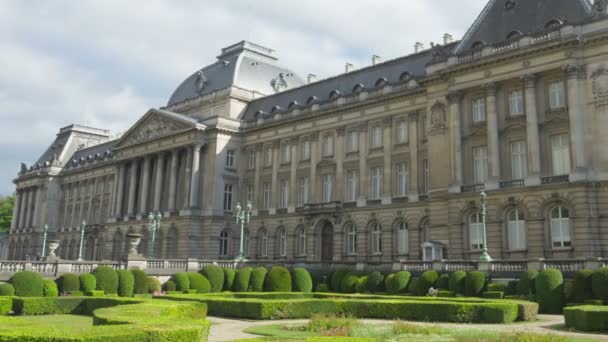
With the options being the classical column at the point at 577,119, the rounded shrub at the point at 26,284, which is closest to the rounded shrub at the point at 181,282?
the rounded shrub at the point at 26,284

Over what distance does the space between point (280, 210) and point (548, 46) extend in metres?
30.4

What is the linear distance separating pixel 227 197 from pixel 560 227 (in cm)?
3656

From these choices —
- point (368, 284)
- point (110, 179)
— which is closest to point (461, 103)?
point (368, 284)

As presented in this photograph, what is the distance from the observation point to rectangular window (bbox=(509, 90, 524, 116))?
4231 cm

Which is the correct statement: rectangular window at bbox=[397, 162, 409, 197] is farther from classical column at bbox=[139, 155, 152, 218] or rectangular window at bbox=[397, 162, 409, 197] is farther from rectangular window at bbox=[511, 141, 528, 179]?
classical column at bbox=[139, 155, 152, 218]

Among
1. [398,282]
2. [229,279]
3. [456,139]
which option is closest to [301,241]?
[229,279]

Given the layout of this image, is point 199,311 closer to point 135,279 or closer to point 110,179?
point 135,279

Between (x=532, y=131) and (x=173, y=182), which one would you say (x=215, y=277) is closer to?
(x=532, y=131)

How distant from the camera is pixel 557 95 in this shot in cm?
4062

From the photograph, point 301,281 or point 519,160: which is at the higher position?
point 519,160

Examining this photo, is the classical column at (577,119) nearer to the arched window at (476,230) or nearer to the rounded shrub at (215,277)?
the arched window at (476,230)

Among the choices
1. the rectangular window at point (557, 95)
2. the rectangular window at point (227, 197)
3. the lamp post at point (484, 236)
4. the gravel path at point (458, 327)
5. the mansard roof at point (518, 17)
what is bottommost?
the gravel path at point (458, 327)

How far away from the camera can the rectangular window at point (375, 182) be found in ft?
174

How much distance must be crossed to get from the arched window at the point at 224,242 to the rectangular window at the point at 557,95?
36.0m
